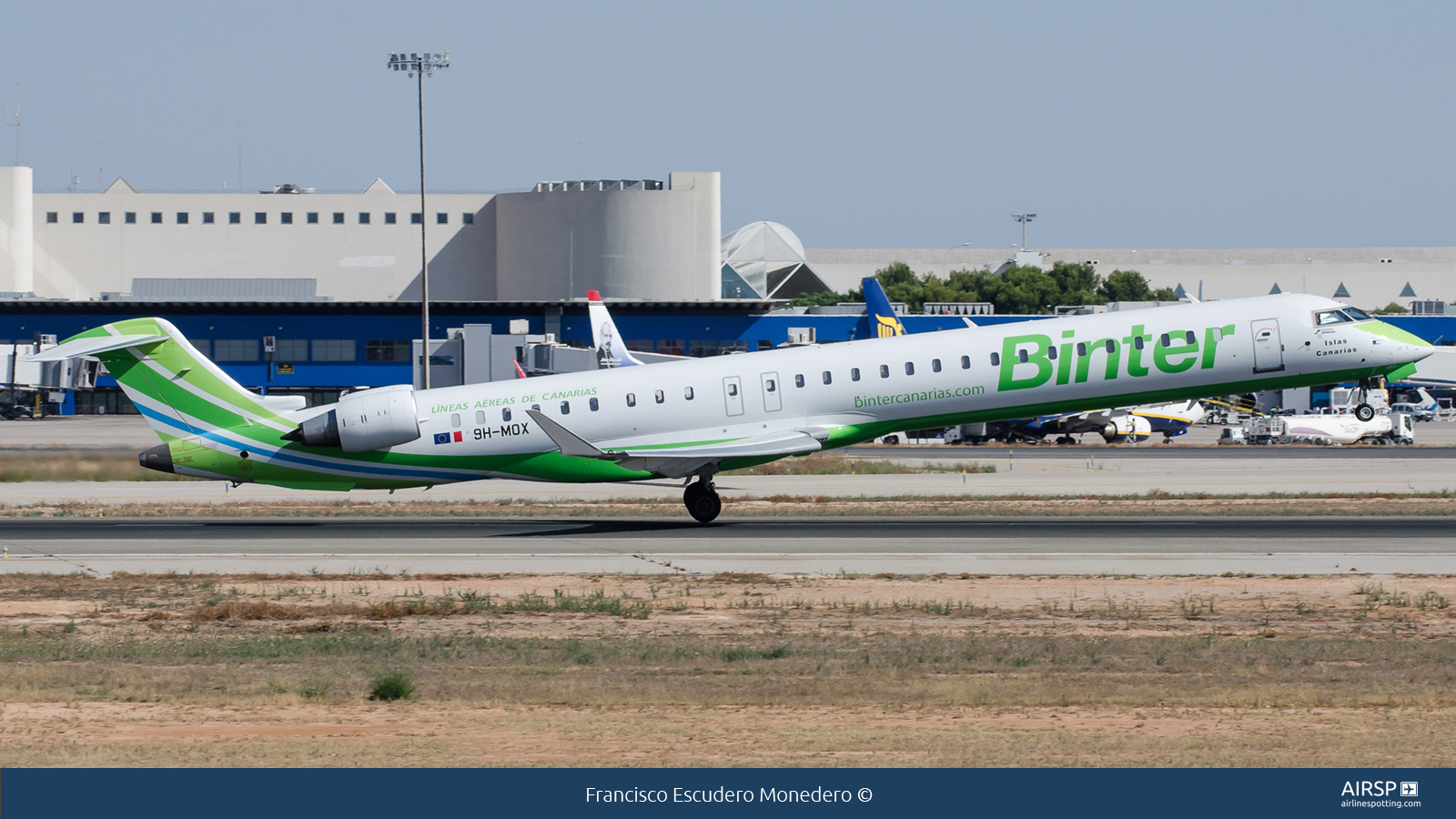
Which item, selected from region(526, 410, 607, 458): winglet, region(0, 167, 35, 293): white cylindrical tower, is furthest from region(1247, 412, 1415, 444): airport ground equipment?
region(0, 167, 35, 293): white cylindrical tower

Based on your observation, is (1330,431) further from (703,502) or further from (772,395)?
(703,502)

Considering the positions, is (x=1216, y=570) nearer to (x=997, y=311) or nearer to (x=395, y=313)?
(x=395, y=313)

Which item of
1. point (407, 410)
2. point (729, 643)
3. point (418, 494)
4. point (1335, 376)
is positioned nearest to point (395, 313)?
point (418, 494)

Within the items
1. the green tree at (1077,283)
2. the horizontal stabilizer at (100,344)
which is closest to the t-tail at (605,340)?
the horizontal stabilizer at (100,344)

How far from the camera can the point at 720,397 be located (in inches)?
1273

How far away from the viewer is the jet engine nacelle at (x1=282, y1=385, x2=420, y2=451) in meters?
32.1

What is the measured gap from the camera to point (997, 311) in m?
177

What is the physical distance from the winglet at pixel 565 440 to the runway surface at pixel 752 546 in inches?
73.7

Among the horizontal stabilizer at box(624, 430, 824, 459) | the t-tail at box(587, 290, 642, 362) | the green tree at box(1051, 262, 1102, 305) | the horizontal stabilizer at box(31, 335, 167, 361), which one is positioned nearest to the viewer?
the horizontal stabilizer at box(31, 335, 167, 361)

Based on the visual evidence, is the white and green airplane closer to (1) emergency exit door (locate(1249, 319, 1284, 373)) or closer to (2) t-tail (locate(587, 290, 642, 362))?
(1) emergency exit door (locate(1249, 319, 1284, 373))

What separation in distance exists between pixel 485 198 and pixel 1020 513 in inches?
3763

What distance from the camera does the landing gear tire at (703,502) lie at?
33188mm

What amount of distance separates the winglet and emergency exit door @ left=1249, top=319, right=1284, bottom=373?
49.4 feet

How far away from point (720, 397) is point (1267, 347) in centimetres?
1253
